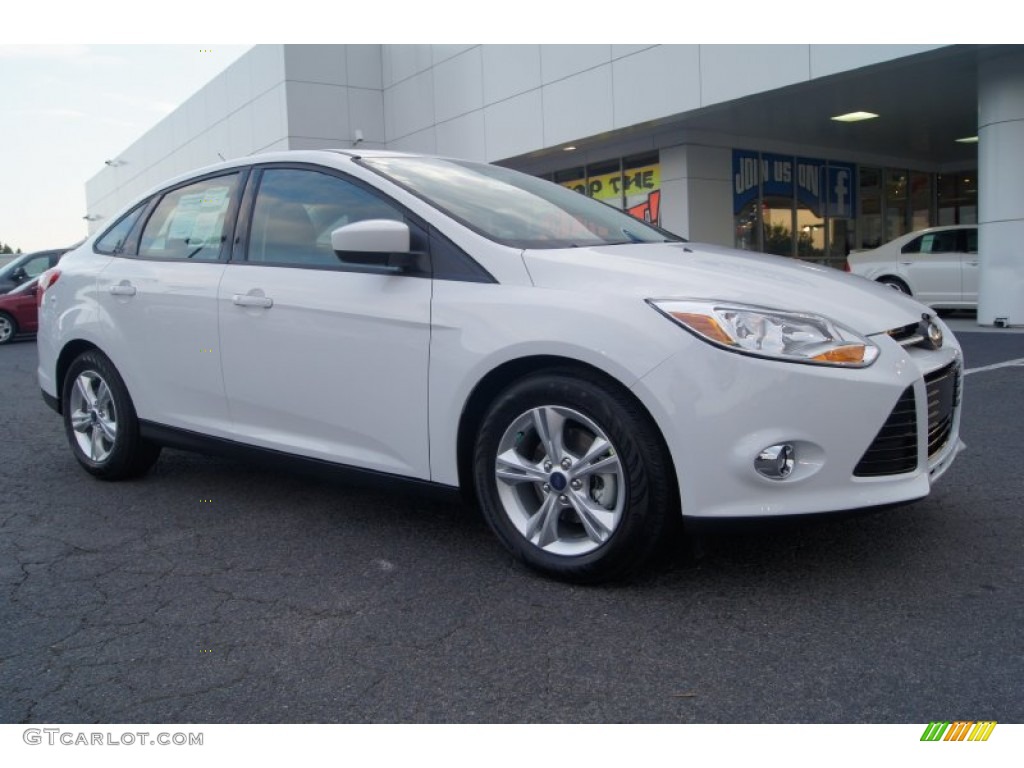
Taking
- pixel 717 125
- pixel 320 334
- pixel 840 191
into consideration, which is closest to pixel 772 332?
pixel 320 334

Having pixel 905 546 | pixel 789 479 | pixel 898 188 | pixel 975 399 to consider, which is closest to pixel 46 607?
pixel 789 479

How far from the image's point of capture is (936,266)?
14.1 metres

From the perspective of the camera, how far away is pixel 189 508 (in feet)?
14.4

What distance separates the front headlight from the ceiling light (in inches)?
574

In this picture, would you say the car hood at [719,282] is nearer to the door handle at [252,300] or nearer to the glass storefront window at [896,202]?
the door handle at [252,300]

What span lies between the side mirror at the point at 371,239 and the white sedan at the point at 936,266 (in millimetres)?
11823

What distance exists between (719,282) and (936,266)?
1244 cm

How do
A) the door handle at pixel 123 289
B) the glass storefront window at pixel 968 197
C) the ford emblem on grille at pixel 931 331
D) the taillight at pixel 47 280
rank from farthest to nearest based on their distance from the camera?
the glass storefront window at pixel 968 197, the taillight at pixel 47 280, the door handle at pixel 123 289, the ford emblem on grille at pixel 931 331

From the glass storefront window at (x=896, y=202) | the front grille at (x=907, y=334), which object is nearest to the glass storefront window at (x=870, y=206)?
the glass storefront window at (x=896, y=202)

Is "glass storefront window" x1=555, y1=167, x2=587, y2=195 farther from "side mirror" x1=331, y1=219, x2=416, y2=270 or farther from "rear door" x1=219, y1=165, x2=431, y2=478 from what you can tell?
"side mirror" x1=331, y1=219, x2=416, y2=270

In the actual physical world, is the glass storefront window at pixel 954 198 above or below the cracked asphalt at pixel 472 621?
above

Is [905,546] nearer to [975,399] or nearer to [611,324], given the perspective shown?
[611,324]

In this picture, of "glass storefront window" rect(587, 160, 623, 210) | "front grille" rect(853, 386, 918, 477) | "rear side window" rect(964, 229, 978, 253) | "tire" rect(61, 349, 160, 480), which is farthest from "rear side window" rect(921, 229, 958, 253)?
"tire" rect(61, 349, 160, 480)

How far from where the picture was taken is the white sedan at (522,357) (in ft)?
9.39
